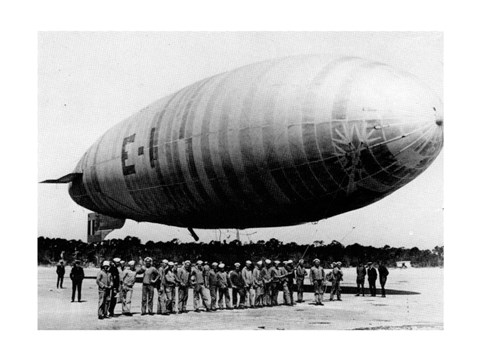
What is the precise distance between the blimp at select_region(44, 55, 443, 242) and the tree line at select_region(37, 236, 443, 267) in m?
1.86

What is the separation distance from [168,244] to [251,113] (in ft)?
32.5

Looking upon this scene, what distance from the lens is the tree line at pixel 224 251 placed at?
581 inches

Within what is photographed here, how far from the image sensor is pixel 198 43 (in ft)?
37.9

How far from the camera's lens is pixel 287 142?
10.5 meters

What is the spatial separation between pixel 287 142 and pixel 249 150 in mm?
879

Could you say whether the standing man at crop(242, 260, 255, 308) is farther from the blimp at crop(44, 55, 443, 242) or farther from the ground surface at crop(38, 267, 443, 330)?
the blimp at crop(44, 55, 443, 242)

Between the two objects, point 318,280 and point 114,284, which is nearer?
point 114,284

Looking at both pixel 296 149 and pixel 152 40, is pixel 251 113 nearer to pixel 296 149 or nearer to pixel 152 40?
pixel 296 149

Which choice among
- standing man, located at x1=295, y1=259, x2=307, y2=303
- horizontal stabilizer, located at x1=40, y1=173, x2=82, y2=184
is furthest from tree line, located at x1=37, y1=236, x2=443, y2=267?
horizontal stabilizer, located at x1=40, y1=173, x2=82, y2=184

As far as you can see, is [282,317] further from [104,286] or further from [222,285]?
[104,286]

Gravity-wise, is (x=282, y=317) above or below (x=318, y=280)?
below

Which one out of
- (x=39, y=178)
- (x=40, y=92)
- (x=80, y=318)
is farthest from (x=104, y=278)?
(x=40, y=92)

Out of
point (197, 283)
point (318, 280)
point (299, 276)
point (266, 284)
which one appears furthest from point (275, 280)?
point (197, 283)

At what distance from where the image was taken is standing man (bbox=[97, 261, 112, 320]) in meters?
10.8
